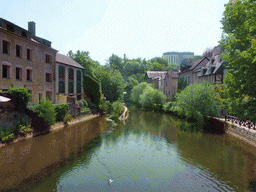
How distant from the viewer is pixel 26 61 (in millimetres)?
23625

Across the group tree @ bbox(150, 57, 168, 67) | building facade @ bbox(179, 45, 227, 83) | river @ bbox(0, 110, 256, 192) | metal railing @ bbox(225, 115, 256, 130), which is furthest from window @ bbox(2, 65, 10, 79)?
tree @ bbox(150, 57, 168, 67)

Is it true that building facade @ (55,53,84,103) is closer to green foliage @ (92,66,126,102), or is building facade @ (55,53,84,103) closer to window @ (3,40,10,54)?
window @ (3,40,10,54)

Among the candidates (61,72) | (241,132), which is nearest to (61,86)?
(61,72)

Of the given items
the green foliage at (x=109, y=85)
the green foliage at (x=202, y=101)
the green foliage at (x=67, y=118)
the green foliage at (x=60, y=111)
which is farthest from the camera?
the green foliage at (x=109, y=85)

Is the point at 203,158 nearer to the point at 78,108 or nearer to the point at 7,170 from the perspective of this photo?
Answer: the point at 7,170

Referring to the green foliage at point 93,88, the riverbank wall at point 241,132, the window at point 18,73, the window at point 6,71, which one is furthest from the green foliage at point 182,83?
the window at point 6,71

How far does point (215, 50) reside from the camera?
37.5 meters

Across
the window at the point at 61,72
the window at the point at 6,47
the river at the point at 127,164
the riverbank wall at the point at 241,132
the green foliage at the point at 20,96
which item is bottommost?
the river at the point at 127,164

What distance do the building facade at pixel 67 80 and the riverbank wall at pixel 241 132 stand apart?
75.1ft

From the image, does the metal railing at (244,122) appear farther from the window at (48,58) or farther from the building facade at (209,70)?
the window at (48,58)

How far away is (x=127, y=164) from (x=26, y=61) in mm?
18311

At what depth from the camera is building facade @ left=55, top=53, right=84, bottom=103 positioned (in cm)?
3030

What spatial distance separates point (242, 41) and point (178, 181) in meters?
8.91

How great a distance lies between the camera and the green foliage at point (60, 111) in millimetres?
24297
